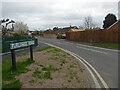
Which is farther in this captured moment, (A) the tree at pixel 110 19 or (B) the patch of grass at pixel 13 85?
(A) the tree at pixel 110 19

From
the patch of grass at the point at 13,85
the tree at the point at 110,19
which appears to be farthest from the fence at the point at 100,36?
the tree at the point at 110,19

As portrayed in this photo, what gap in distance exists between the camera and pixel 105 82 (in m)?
4.42

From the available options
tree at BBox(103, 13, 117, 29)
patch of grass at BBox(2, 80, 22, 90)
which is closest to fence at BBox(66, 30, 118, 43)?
patch of grass at BBox(2, 80, 22, 90)

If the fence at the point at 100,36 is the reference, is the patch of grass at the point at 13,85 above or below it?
below

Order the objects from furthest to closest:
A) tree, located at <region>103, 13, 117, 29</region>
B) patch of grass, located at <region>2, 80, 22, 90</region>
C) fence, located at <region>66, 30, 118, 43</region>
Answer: tree, located at <region>103, 13, 117, 29</region>, fence, located at <region>66, 30, 118, 43</region>, patch of grass, located at <region>2, 80, 22, 90</region>

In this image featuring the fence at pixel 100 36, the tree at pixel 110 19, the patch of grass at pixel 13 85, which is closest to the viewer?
the patch of grass at pixel 13 85

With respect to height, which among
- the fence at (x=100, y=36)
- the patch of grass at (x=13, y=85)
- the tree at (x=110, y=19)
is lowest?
Answer: the patch of grass at (x=13, y=85)

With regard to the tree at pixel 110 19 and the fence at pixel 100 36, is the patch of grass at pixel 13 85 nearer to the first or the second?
the fence at pixel 100 36

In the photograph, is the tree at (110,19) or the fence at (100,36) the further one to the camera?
the tree at (110,19)

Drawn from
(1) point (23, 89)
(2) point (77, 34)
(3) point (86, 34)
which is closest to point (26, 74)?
(1) point (23, 89)

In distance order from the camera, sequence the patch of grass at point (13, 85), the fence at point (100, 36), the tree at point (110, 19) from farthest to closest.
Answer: the tree at point (110, 19) < the fence at point (100, 36) < the patch of grass at point (13, 85)

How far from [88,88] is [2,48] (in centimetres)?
851

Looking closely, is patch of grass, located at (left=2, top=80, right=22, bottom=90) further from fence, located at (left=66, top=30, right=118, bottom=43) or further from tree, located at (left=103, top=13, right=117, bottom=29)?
tree, located at (left=103, top=13, right=117, bottom=29)

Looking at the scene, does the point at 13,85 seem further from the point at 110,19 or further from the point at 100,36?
the point at 110,19
